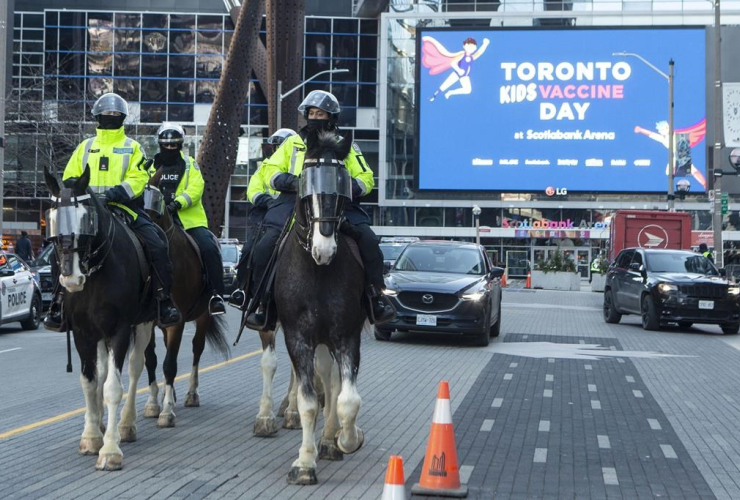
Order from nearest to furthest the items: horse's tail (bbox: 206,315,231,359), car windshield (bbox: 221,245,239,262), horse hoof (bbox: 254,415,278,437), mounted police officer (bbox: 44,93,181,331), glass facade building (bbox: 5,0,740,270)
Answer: mounted police officer (bbox: 44,93,181,331) → horse hoof (bbox: 254,415,278,437) → horse's tail (bbox: 206,315,231,359) → car windshield (bbox: 221,245,239,262) → glass facade building (bbox: 5,0,740,270)

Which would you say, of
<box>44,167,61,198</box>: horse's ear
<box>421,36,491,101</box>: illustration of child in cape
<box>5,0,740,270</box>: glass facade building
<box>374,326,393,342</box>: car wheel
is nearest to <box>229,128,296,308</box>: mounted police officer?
<box>44,167,61,198</box>: horse's ear

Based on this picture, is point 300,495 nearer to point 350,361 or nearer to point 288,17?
point 350,361

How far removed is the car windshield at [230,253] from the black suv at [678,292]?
12951mm

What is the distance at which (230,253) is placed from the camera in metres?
33.7

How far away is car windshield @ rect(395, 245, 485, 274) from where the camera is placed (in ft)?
63.9

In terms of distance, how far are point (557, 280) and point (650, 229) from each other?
1272cm

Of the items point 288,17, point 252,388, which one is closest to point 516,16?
point 288,17

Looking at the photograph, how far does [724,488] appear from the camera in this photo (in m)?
7.29

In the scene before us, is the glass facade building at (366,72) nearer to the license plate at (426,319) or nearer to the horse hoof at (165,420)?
the license plate at (426,319)

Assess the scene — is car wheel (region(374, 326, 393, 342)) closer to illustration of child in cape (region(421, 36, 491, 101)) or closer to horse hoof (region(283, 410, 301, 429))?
horse hoof (region(283, 410, 301, 429))

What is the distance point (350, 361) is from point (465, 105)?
6295cm

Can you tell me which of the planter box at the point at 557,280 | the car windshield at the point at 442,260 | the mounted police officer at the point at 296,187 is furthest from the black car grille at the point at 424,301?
the planter box at the point at 557,280

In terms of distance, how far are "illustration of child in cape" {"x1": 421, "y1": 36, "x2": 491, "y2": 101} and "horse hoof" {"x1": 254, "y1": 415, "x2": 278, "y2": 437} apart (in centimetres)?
6197

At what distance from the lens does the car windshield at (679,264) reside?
79.6 ft
